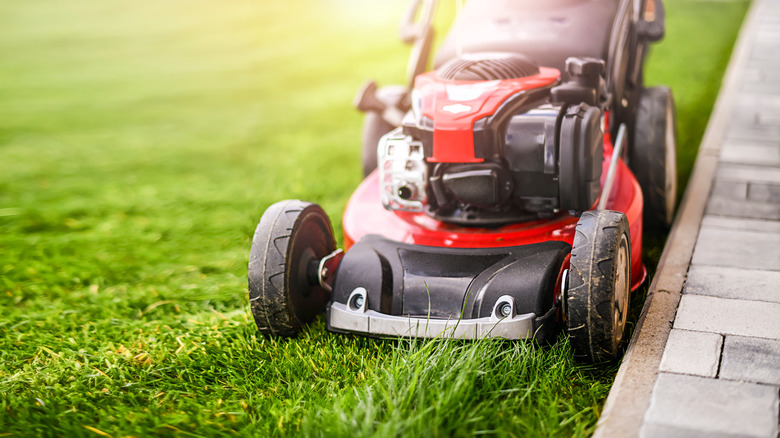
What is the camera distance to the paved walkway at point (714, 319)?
212 cm

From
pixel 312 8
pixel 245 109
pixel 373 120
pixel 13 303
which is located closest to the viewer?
pixel 13 303

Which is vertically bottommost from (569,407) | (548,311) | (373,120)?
(569,407)

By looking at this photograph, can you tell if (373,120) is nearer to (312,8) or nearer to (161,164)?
(161,164)

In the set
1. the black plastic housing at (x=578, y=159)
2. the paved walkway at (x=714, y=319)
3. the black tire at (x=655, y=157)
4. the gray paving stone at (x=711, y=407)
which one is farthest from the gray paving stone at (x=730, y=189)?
the gray paving stone at (x=711, y=407)

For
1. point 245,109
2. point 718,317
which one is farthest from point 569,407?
point 245,109

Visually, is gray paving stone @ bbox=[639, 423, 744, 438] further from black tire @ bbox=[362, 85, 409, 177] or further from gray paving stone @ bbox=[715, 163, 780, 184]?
gray paving stone @ bbox=[715, 163, 780, 184]

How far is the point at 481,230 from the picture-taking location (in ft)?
9.75

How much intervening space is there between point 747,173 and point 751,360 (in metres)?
2.28

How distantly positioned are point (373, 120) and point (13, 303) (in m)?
1.99

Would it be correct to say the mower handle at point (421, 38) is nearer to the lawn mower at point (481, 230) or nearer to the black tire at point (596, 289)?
the lawn mower at point (481, 230)

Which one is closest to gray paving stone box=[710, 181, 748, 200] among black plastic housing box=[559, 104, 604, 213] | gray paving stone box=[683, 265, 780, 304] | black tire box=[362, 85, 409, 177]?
gray paving stone box=[683, 265, 780, 304]

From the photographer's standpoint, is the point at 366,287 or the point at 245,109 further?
the point at 245,109

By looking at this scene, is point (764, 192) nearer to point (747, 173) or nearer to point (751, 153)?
point (747, 173)

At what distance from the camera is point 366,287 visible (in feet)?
8.77
